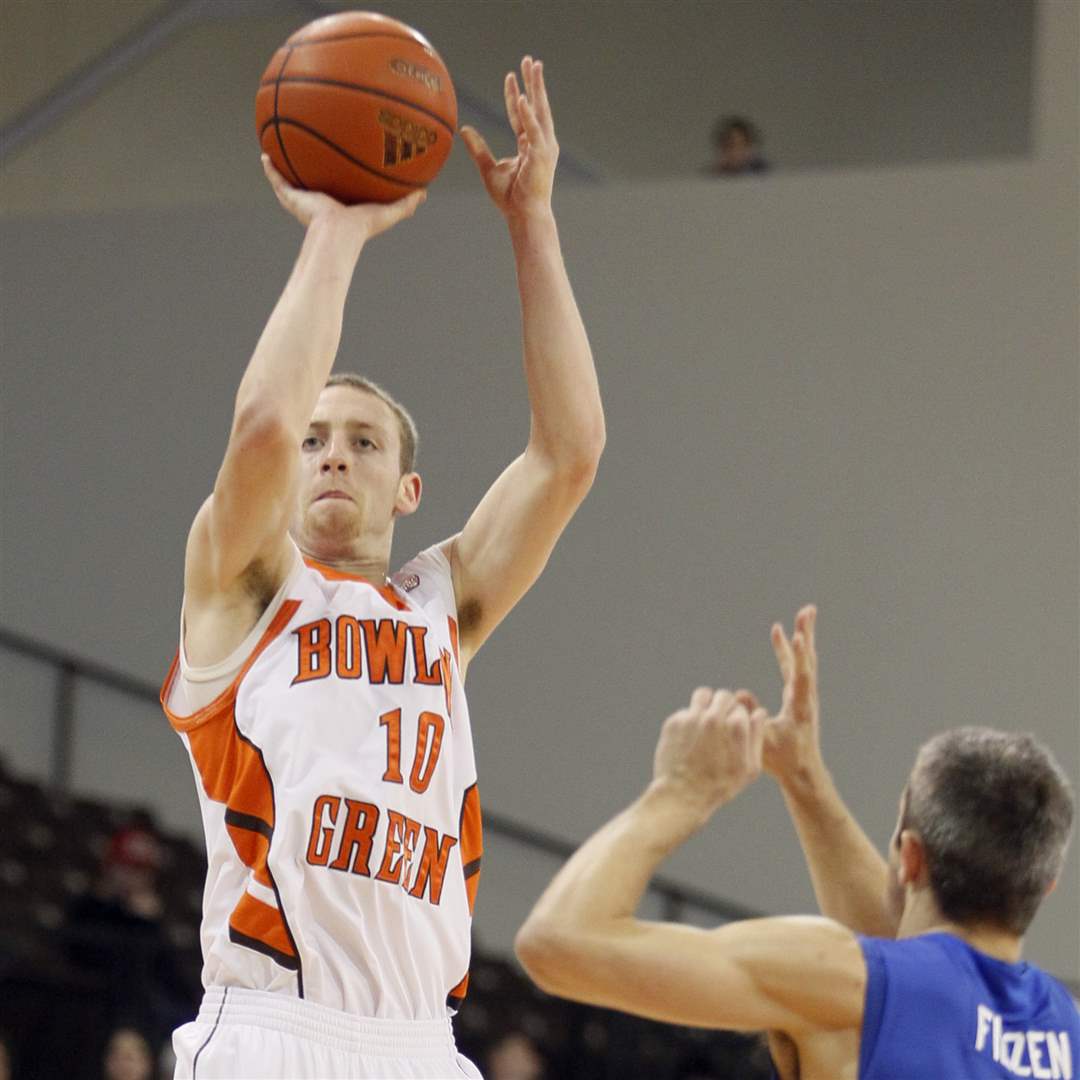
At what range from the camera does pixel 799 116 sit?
40.5 ft

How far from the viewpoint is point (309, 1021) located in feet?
10.0

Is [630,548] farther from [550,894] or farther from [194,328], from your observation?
[550,894]

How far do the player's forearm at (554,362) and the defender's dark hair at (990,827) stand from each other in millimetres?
1250

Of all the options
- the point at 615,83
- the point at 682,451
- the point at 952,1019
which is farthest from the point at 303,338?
the point at 615,83

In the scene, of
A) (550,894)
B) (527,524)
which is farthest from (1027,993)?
(527,524)

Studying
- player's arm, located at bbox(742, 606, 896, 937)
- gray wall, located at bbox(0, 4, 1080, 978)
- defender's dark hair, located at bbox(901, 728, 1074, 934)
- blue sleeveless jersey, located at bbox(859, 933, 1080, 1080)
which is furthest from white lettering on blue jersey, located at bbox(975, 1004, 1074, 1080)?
gray wall, located at bbox(0, 4, 1080, 978)

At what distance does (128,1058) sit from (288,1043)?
13.4 ft

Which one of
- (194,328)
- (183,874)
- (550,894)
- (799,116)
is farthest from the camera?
(799,116)

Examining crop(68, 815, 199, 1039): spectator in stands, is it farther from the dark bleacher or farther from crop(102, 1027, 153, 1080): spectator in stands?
crop(102, 1027, 153, 1080): spectator in stands

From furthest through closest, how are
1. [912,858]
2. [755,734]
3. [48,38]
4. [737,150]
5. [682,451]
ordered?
[48,38]
[737,150]
[682,451]
[912,858]
[755,734]

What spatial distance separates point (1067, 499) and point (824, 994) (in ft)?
25.9

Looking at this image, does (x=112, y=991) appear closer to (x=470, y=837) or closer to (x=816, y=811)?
(x=470, y=837)

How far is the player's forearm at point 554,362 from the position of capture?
11.6 feet

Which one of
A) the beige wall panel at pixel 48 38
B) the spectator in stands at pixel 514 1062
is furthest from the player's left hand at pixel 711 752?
the beige wall panel at pixel 48 38
